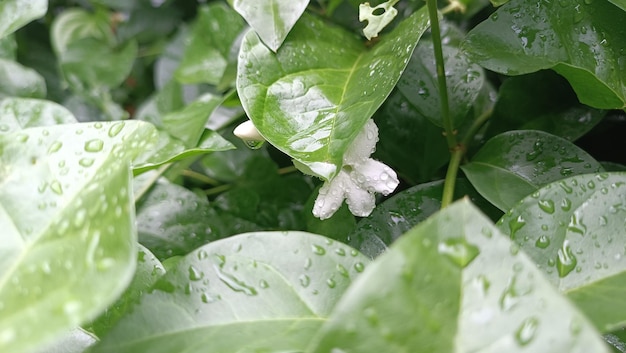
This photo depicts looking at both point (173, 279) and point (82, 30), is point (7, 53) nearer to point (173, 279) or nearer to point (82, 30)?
point (82, 30)

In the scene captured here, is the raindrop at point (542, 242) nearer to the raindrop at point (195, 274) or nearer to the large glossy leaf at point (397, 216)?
the large glossy leaf at point (397, 216)

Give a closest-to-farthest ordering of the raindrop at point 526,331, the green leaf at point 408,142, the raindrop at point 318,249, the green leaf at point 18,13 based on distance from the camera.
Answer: the raindrop at point 526,331, the raindrop at point 318,249, the green leaf at point 408,142, the green leaf at point 18,13

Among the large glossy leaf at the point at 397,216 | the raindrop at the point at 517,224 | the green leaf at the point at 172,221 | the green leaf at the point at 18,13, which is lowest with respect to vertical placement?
the green leaf at the point at 172,221

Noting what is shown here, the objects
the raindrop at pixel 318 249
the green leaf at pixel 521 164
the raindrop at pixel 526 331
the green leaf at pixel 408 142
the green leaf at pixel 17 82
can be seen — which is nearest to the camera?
the raindrop at pixel 526 331

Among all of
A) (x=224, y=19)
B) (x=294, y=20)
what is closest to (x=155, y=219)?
(x=294, y=20)

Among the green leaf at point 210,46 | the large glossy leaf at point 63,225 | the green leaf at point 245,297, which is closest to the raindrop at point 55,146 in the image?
the large glossy leaf at point 63,225

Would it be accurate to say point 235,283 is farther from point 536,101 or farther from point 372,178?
point 536,101
